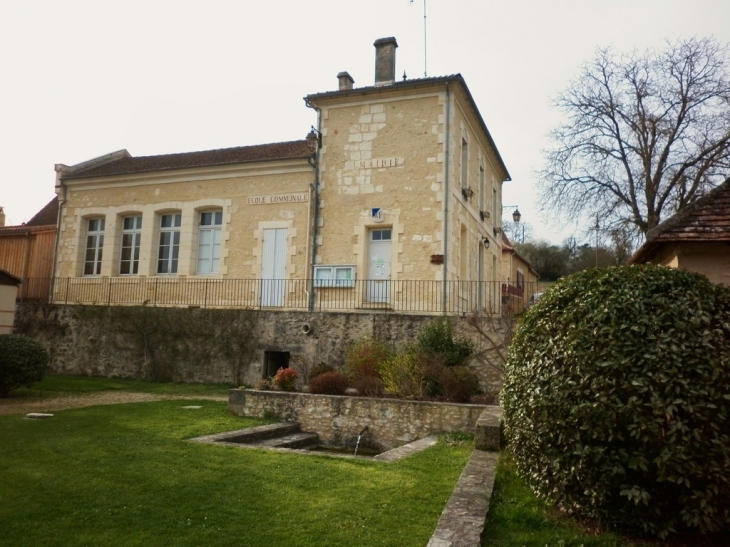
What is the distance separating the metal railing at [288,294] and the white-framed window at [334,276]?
1.0 inches

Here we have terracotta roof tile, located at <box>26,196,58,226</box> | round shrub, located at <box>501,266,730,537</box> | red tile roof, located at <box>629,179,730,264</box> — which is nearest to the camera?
round shrub, located at <box>501,266,730,537</box>

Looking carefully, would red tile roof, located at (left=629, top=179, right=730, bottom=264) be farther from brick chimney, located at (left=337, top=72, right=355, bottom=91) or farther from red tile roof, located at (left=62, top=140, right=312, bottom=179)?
brick chimney, located at (left=337, top=72, right=355, bottom=91)

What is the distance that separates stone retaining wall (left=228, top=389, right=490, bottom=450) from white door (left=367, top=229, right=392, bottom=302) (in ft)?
15.7

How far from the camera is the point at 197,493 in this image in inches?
197

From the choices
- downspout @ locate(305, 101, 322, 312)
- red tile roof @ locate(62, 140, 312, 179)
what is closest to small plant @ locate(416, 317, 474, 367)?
downspout @ locate(305, 101, 322, 312)

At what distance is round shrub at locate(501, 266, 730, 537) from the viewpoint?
3.69m

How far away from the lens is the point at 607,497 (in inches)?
155

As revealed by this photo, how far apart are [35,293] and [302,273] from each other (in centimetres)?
988

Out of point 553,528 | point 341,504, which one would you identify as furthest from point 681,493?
point 341,504

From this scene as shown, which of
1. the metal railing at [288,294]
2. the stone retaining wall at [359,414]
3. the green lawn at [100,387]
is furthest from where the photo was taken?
the metal railing at [288,294]

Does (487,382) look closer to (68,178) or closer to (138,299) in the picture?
(138,299)

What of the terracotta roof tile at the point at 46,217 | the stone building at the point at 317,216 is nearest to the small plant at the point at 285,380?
the stone building at the point at 317,216

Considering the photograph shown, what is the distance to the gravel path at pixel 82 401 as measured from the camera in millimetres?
9617

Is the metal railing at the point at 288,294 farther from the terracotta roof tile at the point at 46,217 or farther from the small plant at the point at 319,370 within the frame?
the terracotta roof tile at the point at 46,217
